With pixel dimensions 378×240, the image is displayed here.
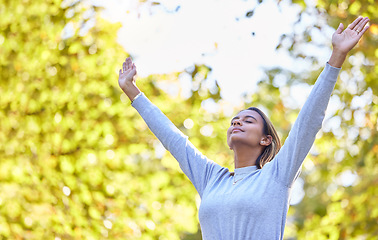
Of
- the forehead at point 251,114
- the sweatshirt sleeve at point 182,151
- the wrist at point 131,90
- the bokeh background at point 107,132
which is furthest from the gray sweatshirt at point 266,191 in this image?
the bokeh background at point 107,132

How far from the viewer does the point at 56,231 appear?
4.22 meters

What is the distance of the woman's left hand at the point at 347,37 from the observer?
140 centimetres

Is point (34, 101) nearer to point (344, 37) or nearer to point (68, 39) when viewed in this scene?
point (68, 39)

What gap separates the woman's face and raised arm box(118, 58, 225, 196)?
0.40 ft

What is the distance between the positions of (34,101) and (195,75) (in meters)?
1.46

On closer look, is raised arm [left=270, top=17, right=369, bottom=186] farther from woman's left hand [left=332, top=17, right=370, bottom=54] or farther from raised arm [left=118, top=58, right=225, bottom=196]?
raised arm [left=118, top=58, right=225, bottom=196]

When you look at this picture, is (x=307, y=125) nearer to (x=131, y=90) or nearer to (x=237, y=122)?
(x=237, y=122)

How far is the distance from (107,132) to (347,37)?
316 centimetres

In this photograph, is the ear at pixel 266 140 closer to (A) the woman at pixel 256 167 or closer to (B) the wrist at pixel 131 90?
(A) the woman at pixel 256 167

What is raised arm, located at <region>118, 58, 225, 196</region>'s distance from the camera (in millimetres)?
1753

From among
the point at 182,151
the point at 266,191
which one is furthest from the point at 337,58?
the point at 182,151

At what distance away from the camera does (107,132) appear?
434cm

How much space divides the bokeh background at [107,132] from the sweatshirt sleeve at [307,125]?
2490 millimetres

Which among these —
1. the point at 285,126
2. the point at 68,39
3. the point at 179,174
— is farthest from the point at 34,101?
the point at 285,126
